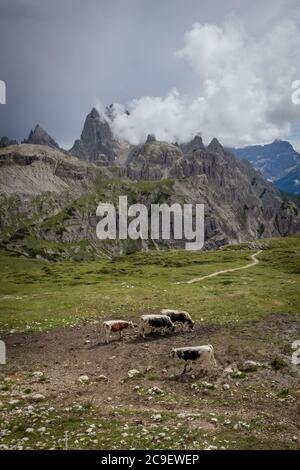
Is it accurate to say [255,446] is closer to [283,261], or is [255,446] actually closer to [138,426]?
[138,426]

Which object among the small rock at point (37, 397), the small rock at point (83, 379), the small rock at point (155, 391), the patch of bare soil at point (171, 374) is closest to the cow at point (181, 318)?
the patch of bare soil at point (171, 374)

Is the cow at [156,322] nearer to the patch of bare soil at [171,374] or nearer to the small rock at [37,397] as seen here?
the patch of bare soil at [171,374]

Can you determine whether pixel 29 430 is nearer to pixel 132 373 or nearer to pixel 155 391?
pixel 155 391

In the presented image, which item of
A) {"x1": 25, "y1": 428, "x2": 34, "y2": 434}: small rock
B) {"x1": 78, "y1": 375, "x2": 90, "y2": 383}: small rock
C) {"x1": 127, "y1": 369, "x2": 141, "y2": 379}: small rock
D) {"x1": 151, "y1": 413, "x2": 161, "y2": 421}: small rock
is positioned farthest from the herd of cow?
{"x1": 25, "y1": 428, "x2": 34, "y2": 434}: small rock

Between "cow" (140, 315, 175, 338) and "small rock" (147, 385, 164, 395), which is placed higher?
"cow" (140, 315, 175, 338)

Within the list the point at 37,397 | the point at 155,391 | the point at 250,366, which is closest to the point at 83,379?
the point at 37,397

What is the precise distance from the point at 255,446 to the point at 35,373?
52.9 ft

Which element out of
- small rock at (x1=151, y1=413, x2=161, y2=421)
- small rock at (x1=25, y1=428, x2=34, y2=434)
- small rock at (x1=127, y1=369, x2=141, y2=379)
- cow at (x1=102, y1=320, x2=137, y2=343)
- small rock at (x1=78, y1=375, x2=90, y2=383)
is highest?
cow at (x1=102, y1=320, x2=137, y2=343)

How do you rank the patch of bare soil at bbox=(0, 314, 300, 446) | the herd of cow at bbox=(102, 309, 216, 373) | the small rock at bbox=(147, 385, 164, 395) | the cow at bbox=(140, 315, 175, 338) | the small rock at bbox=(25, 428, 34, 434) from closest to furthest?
the small rock at bbox=(25, 428, 34, 434)
the patch of bare soil at bbox=(0, 314, 300, 446)
the small rock at bbox=(147, 385, 164, 395)
the herd of cow at bbox=(102, 309, 216, 373)
the cow at bbox=(140, 315, 175, 338)

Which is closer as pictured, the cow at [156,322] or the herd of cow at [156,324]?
the herd of cow at [156,324]

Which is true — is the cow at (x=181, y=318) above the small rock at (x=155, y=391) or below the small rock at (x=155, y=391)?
above

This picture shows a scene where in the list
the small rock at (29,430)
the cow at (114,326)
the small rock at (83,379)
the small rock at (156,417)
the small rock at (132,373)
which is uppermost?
the cow at (114,326)

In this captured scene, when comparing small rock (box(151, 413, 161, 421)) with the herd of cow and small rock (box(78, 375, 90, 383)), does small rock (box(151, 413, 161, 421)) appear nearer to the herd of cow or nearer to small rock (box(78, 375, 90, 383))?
small rock (box(78, 375, 90, 383))
